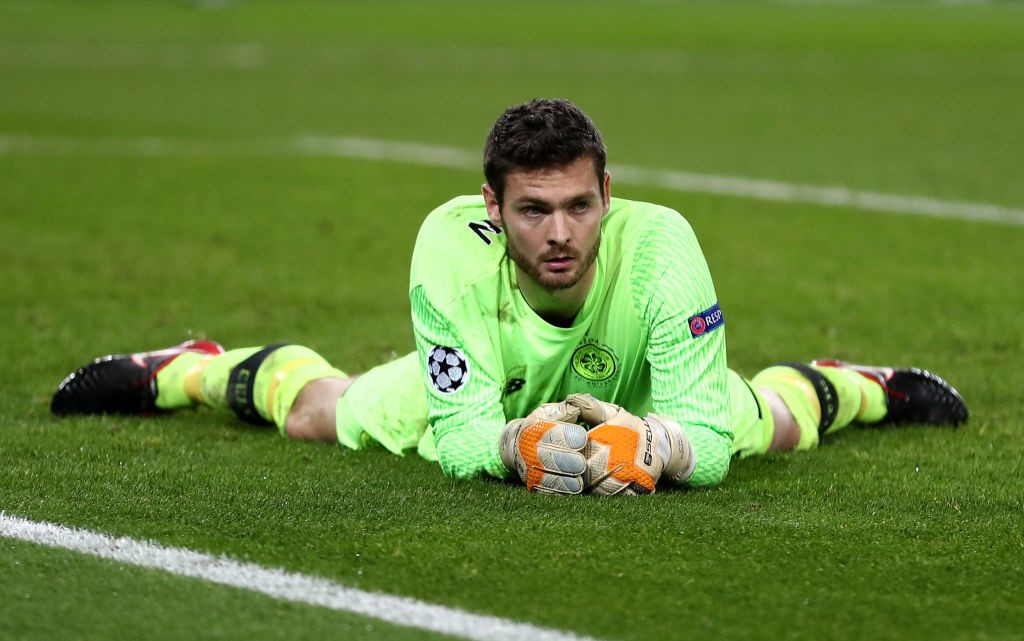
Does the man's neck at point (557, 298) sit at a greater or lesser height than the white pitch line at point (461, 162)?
greater

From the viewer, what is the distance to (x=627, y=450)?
190 inches

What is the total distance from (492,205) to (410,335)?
125 inches

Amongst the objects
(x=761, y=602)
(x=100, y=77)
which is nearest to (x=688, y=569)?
(x=761, y=602)

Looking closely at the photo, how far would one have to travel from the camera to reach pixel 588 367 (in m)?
5.30

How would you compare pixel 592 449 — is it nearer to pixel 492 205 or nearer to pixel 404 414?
pixel 492 205

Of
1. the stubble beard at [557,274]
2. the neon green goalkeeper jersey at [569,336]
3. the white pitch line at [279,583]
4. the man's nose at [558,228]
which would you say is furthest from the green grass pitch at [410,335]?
the man's nose at [558,228]

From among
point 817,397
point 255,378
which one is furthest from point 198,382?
point 817,397

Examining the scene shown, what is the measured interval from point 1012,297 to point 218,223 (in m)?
5.70

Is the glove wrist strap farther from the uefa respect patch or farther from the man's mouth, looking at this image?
the man's mouth

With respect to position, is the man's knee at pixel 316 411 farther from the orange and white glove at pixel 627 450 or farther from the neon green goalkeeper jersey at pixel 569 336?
the orange and white glove at pixel 627 450

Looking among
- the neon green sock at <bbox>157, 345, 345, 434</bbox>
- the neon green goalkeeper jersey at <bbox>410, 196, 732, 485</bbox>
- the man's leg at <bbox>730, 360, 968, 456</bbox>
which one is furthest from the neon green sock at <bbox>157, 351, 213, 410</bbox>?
the man's leg at <bbox>730, 360, 968, 456</bbox>

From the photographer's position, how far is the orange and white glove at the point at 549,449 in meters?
4.79

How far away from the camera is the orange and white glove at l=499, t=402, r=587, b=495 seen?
4.79 meters

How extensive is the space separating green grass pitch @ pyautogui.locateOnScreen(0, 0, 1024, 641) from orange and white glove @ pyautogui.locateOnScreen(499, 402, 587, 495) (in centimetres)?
9
